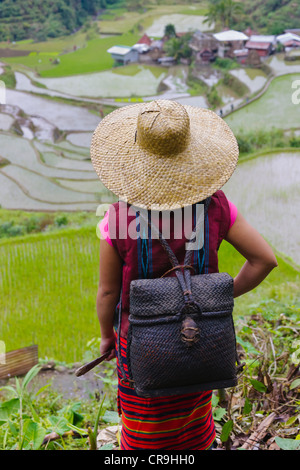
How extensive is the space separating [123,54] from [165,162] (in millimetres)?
5121

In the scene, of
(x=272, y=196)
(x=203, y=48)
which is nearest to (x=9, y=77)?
(x=203, y=48)

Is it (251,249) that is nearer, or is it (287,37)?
(251,249)

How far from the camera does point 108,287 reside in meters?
1.00

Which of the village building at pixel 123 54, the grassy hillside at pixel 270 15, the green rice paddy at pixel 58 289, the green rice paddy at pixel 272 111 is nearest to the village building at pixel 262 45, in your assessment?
the grassy hillside at pixel 270 15

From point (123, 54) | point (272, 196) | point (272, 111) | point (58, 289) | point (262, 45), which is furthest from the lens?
point (123, 54)

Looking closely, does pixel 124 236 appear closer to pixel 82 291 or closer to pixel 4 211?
pixel 82 291

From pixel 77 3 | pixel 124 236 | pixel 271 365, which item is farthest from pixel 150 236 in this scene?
pixel 77 3

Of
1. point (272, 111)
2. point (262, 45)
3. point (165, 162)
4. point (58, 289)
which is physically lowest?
point (58, 289)

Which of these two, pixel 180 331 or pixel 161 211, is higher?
pixel 161 211

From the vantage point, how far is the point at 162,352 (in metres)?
0.87

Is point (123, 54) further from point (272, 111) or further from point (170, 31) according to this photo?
point (272, 111)

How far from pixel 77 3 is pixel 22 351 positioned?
15.6 feet

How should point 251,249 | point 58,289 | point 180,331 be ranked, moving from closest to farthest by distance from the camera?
point 180,331 → point 251,249 → point 58,289

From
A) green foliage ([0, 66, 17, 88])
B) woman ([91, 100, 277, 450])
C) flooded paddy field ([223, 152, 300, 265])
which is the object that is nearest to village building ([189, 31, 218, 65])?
flooded paddy field ([223, 152, 300, 265])
